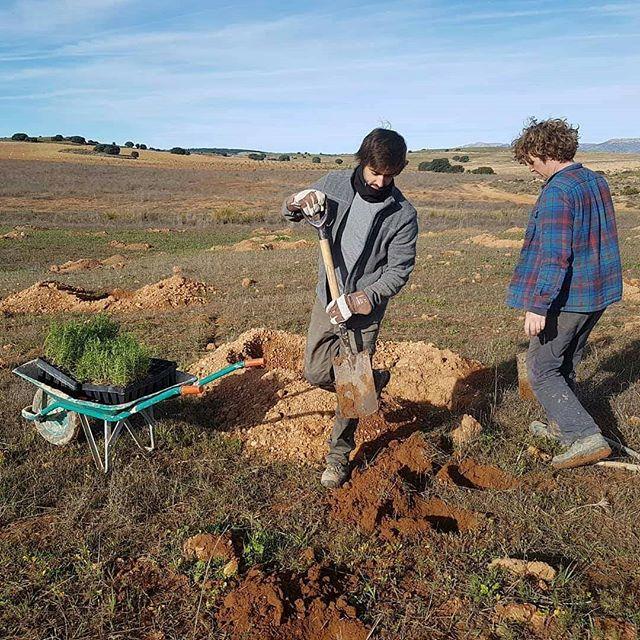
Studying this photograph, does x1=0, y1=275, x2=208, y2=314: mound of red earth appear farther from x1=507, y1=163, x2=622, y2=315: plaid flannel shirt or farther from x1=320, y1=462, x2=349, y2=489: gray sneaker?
x1=507, y1=163, x2=622, y2=315: plaid flannel shirt

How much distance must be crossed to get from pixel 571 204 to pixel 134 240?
2089 centimetres

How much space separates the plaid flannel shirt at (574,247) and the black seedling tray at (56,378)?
3.06 m

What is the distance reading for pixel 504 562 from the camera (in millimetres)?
2883

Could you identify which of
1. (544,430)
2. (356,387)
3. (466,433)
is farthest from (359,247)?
(544,430)

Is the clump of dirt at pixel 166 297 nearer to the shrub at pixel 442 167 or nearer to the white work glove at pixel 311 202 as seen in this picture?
the white work glove at pixel 311 202

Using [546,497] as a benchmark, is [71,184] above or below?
above

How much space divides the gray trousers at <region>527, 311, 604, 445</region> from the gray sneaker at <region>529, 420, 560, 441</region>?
26 centimetres

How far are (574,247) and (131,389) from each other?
3.05 metres

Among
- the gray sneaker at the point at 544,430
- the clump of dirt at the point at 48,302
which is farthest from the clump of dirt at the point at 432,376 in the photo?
the clump of dirt at the point at 48,302

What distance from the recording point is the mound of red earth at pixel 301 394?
14.5 ft

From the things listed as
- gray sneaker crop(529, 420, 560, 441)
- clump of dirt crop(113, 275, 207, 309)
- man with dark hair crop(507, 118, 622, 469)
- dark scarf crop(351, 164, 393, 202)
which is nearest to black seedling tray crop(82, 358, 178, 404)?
dark scarf crop(351, 164, 393, 202)

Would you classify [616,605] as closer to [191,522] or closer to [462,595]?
[462,595]

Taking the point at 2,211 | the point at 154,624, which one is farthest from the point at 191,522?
the point at 2,211

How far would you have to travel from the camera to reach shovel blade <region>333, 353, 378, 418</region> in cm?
353
